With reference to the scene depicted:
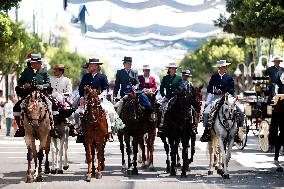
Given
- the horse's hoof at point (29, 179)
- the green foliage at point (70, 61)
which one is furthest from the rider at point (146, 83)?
the green foliage at point (70, 61)

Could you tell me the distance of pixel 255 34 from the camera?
4503 centimetres

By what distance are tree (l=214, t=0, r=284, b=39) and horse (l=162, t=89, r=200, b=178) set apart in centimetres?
1825

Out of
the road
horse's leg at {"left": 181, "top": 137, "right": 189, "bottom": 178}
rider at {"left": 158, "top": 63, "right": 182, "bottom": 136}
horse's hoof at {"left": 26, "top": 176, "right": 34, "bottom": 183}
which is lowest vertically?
the road

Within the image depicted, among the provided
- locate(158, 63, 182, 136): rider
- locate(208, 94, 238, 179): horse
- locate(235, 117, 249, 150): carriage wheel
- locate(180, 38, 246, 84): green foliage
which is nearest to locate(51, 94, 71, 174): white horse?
locate(158, 63, 182, 136): rider

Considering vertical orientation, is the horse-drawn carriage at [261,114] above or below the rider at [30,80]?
below

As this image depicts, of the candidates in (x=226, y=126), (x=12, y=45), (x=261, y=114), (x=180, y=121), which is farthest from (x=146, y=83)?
(x=12, y=45)

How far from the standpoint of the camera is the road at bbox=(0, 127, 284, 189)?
19.9 m

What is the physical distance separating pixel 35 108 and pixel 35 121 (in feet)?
1.06

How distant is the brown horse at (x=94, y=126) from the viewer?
21125mm

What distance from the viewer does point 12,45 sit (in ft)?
213

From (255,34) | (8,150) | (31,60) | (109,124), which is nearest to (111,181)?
(109,124)

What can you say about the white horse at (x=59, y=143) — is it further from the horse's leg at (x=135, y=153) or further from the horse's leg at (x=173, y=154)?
the horse's leg at (x=173, y=154)

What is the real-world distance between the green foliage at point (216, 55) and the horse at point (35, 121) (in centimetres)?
10297

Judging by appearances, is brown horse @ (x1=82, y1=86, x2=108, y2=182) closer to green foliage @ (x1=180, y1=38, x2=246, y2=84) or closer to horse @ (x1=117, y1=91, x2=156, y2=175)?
horse @ (x1=117, y1=91, x2=156, y2=175)
